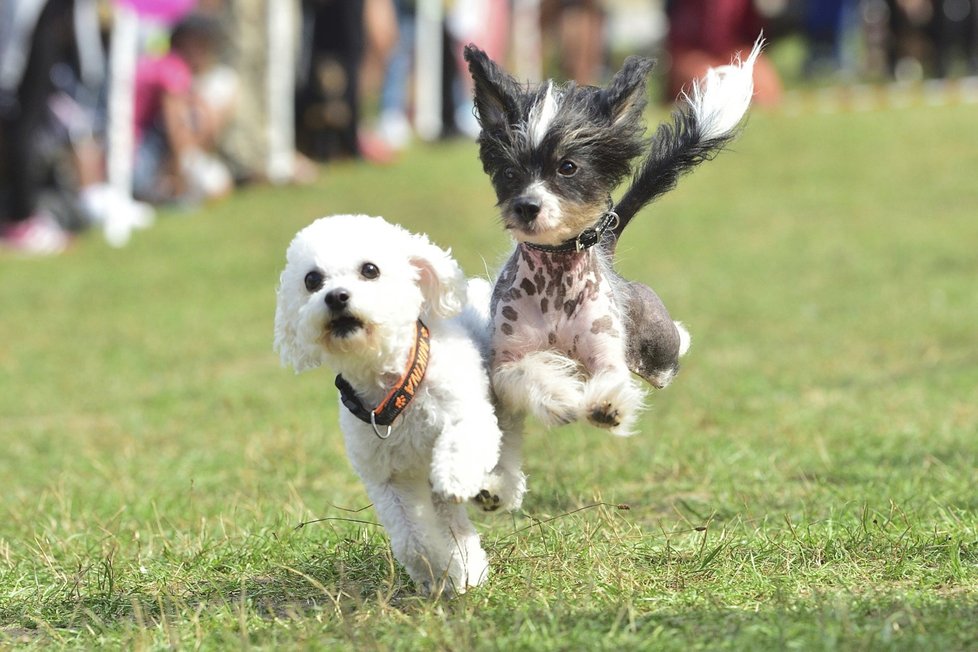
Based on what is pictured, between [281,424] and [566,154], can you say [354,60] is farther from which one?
[566,154]

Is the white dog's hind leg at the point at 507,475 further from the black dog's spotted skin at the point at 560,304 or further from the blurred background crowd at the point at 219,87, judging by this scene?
the blurred background crowd at the point at 219,87

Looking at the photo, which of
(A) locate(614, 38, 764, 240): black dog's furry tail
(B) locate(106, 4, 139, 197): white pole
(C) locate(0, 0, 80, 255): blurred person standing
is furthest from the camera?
(B) locate(106, 4, 139, 197): white pole

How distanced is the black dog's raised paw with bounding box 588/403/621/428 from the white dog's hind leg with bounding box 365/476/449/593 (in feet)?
1.79

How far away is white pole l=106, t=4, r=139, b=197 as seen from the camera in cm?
1360

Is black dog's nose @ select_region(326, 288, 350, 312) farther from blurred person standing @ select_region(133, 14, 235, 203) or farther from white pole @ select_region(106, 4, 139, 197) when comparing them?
Answer: blurred person standing @ select_region(133, 14, 235, 203)

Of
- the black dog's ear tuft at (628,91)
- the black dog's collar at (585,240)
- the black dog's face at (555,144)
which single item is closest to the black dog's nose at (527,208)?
the black dog's face at (555,144)

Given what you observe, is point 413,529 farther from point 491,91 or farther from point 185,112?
point 185,112

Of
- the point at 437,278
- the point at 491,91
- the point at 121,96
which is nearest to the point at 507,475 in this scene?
the point at 437,278

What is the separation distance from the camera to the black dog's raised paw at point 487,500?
4102 mm

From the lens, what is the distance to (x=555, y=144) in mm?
4066

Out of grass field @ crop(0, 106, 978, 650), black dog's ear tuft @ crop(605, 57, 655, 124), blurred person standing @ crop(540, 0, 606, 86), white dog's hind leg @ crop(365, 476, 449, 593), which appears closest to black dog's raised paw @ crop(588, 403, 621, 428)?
grass field @ crop(0, 106, 978, 650)

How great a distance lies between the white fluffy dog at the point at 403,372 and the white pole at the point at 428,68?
13.4 meters

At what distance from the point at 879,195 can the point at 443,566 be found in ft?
37.3

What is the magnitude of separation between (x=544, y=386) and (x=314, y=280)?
0.73 metres
